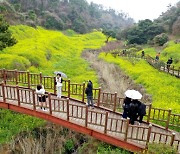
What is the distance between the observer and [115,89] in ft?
69.9

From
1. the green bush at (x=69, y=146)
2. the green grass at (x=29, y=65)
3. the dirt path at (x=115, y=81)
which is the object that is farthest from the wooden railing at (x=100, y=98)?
the dirt path at (x=115, y=81)

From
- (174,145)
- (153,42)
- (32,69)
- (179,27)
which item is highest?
(179,27)

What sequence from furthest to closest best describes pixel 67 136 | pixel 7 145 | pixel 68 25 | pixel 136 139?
pixel 68 25
pixel 67 136
pixel 7 145
pixel 136 139

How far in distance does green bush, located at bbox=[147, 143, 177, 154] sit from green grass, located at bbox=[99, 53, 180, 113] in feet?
20.3

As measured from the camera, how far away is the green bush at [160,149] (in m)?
10.4

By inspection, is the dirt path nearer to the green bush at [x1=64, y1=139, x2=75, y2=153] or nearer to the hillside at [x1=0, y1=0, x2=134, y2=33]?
the green bush at [x1=64, y1=139, x2=75, y2=153]

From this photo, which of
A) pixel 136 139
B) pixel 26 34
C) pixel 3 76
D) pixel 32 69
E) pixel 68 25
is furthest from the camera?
pixel 68 25

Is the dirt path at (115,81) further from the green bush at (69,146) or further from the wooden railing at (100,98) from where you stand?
the green bush at (69,146)

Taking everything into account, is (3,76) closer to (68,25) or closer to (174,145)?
(174,145)

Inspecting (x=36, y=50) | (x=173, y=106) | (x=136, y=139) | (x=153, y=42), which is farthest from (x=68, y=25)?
(x=136, y=139)

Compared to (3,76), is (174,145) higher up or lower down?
lower down

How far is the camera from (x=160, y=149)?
34.6ft

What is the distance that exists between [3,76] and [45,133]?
4922 mm

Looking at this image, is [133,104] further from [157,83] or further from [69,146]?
[157,83]
